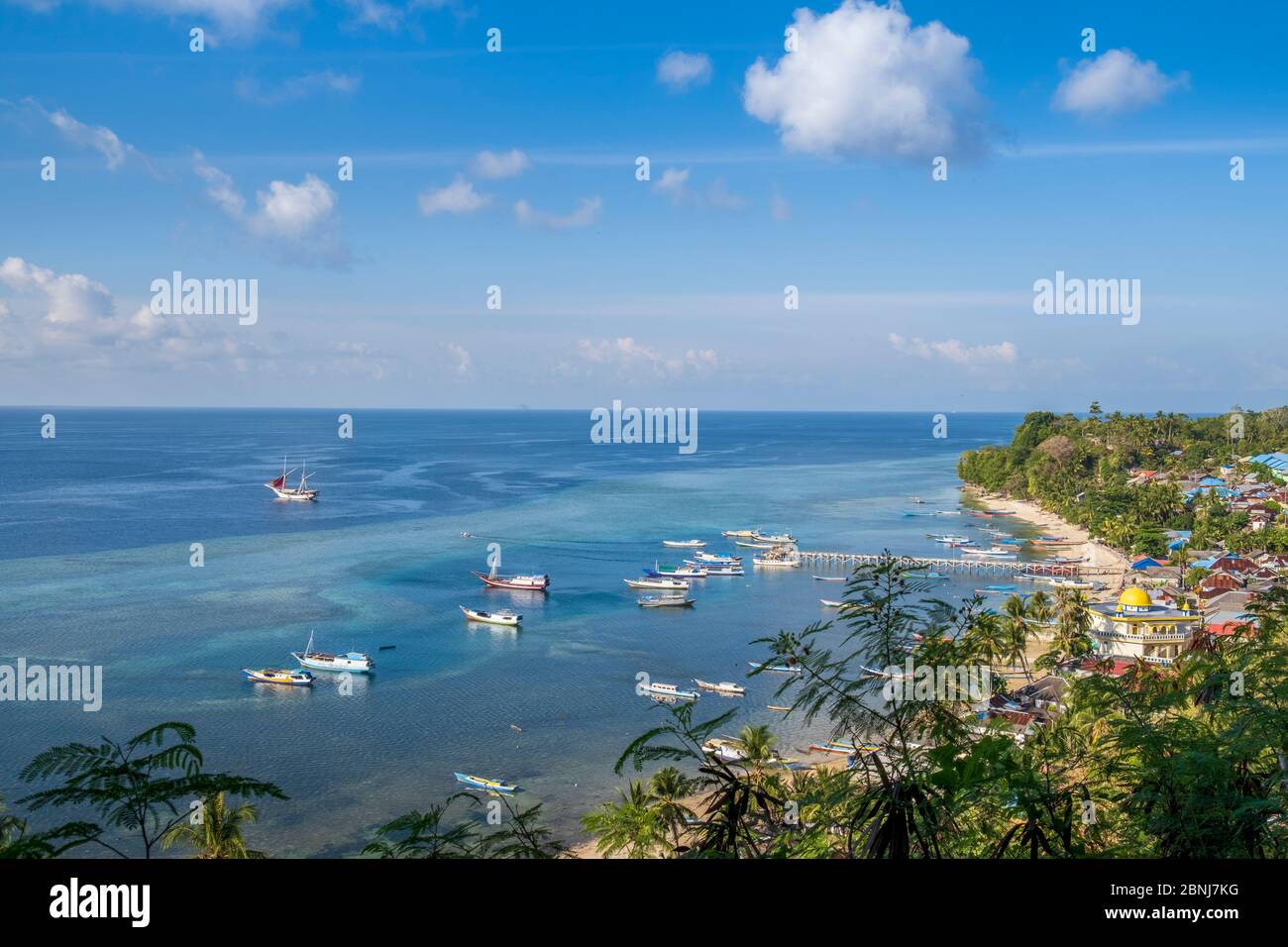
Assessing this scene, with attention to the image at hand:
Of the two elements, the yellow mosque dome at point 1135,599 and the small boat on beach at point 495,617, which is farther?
the small boat on beach at point 495,617

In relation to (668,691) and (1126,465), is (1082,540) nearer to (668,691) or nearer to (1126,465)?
(1126,465)

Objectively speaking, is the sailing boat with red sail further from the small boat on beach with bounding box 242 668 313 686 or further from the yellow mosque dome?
the yellow mosque dome

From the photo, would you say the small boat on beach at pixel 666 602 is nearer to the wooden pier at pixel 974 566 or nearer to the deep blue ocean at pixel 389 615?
the deep blue ocean at pixel 389 615

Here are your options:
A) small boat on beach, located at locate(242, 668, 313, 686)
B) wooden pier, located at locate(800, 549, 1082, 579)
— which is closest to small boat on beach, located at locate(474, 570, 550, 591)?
small boat on beach, located at locate(242, 668, 313, 686)

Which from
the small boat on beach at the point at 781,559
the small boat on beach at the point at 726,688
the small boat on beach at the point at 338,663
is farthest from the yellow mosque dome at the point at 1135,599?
the small boat on beach at the point at 338,663

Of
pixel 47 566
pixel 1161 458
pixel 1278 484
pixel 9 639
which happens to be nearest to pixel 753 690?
pixel 9 639

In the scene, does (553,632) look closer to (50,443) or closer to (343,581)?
(343,581)
